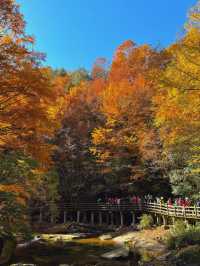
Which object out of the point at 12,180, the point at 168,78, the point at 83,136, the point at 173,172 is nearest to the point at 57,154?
the point at 83,136

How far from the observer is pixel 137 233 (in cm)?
2305

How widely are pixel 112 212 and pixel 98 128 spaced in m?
7.93

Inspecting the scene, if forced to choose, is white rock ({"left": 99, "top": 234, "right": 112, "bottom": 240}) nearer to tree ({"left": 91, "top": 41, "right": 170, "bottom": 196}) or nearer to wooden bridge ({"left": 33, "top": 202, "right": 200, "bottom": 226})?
wooden bridge ({"left": 33, "top": 202, "right": 200, "bottom": 226})

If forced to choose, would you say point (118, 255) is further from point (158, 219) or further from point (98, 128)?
point (98, 128)

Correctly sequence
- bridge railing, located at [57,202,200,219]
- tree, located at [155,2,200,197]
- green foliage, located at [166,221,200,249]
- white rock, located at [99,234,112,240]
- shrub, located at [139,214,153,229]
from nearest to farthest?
tree, located at [155,2,200,197] → green foliage, located at [166,221,200,249] → bridge railing, located at [57,202,200,219] → white rock, located at [99,234,112,240] → shrub, located at [139,214,153,229]

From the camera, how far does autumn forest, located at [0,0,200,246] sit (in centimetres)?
838

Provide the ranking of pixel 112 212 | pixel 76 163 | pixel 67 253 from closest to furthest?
pixel 67 253 < pixel 112 212 < pixel 76 163

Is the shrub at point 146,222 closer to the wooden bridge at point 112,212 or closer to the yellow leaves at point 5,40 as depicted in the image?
the wooden bridge at point 112,212

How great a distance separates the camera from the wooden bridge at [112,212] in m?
24.8

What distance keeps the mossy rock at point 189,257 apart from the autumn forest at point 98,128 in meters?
3.01

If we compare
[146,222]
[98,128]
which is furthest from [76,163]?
[146,222]

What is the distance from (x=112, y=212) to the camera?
3008cm

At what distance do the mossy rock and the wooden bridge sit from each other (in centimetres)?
902

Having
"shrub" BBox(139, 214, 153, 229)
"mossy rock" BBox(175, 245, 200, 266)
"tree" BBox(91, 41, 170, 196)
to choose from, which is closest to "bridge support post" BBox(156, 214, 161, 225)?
"shrub" BBox(139, 214, 153, 229)
